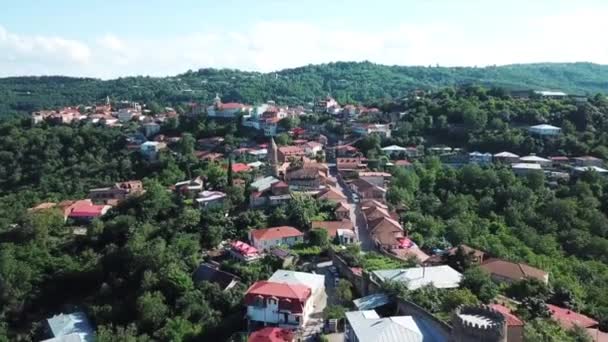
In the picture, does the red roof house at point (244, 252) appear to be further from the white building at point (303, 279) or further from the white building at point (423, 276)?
the white building at point (423, 276)

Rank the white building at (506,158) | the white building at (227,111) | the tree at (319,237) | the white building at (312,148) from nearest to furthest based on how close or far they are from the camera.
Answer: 1. the tree at (319,237)
2. the white building at (506,158)
3. the white building at (312,148)
4. the white building at (227,111)

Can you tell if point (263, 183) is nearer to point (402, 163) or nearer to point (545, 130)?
point (402, 163)

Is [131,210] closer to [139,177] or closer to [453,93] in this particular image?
[139,177]

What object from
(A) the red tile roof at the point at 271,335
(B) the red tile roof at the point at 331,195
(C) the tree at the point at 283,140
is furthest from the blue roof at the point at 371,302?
(C) the tree at the point at 283,140

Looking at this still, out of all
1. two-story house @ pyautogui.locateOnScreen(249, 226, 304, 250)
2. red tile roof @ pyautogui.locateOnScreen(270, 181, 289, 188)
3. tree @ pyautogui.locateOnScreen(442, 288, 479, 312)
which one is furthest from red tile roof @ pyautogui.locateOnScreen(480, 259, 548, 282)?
red tile roof @ pyautogui.locateOnScreen(270, 181, 289, 188)

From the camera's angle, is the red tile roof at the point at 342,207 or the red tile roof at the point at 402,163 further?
the red tile roof at the point at 402,163

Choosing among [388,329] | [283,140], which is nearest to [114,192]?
[283,140]
